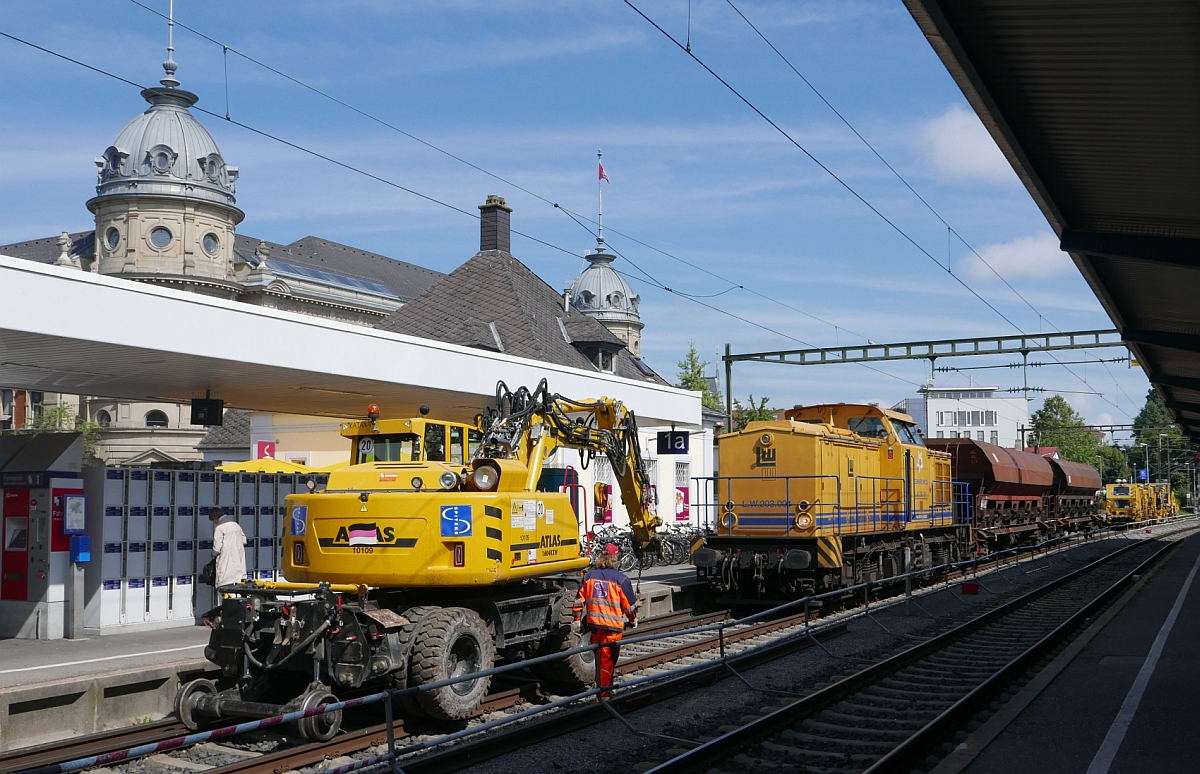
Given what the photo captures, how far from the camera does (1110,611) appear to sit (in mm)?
19094

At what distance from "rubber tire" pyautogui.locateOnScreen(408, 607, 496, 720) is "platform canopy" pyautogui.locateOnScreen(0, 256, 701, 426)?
648 cm

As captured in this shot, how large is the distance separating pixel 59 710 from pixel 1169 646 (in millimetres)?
14120

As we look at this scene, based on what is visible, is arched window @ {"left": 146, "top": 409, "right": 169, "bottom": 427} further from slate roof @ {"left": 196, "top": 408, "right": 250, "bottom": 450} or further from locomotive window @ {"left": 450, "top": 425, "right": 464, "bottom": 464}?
locomotive window @ {"left": 450, "top": 425, "right": 464, "bottom": 464}

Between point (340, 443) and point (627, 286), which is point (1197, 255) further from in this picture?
point (627, 286)

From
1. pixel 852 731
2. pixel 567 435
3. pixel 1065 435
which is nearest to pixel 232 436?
pixel 567 435

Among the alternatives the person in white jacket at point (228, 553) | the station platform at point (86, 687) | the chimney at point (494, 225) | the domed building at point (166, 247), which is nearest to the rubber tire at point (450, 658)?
the station platform at point (86, 687)

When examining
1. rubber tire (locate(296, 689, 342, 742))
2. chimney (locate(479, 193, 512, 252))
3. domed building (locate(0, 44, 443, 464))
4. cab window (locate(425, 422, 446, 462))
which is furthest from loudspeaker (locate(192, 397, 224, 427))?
domed building (locate(0, 44, 443, 464))

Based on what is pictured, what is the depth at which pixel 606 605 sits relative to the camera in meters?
11.0

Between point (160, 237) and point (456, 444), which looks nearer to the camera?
point (456, 444)

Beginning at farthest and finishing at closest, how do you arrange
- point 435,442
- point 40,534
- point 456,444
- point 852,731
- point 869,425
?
1. point 869,425
2. point 40,534
3. point 456,444
4. point 435,442
5. point 852,731

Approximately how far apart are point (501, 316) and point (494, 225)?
591 cm

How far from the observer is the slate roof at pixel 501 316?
33.9 m

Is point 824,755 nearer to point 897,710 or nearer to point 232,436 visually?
point 897,710

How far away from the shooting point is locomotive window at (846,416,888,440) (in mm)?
21344
